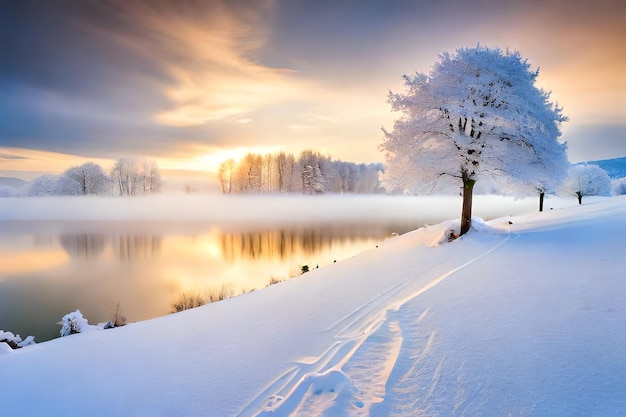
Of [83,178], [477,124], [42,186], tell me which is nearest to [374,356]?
[477,124]

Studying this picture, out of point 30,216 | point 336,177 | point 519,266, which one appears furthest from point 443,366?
point 30,216

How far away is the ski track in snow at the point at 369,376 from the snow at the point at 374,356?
2 centimetres

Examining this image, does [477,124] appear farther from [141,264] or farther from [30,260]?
[30,260]

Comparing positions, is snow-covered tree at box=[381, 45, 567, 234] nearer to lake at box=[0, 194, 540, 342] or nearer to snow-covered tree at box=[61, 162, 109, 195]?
lake at box=[0, 194, 540, 342]

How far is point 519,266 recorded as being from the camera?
9477mm

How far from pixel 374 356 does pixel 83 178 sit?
7960cm

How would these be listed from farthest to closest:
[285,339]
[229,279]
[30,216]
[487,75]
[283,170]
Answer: [283,170], [30,216], [229,279], [487,75], [285,339]

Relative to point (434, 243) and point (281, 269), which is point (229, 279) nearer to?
point (281, 269)

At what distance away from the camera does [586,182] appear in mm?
50312

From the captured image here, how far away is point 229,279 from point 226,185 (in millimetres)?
65499

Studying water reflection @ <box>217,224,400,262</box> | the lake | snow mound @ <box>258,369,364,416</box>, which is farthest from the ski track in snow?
water reflection @ <box>217,224,400,262</box>

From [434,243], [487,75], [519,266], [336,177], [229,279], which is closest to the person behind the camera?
[519,266]

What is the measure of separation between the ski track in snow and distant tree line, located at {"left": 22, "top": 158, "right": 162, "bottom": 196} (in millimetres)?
77844

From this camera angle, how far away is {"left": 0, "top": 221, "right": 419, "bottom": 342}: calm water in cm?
1819
